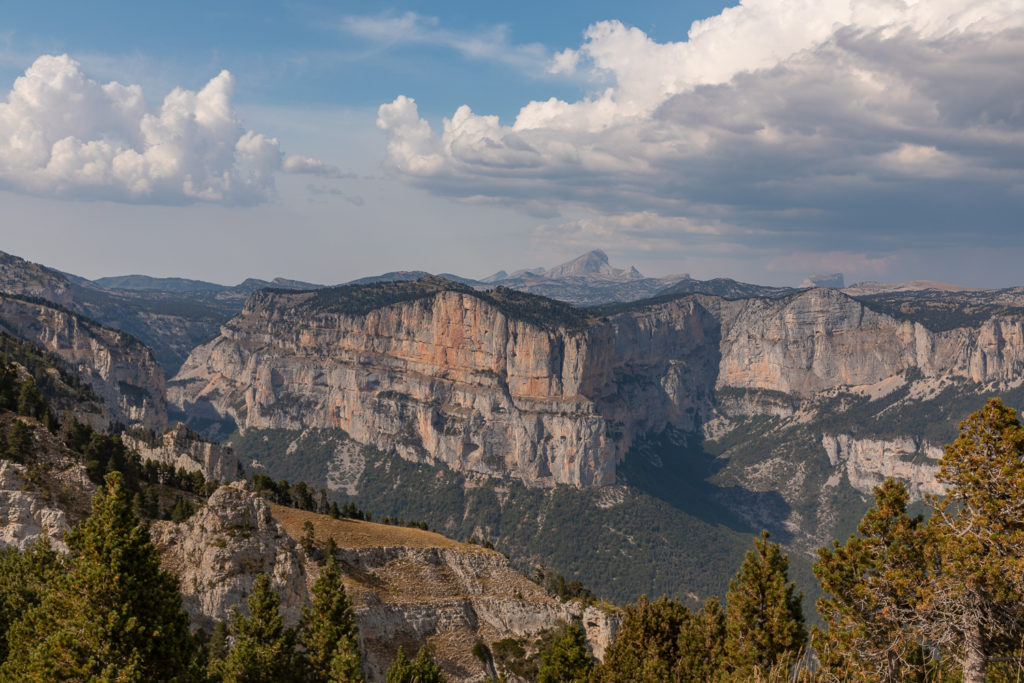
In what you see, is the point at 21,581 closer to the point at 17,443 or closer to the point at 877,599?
the point at 17,443

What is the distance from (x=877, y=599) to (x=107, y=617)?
3454 centimetres

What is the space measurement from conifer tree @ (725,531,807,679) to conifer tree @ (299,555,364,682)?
947 inches

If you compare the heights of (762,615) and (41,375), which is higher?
(762,615)

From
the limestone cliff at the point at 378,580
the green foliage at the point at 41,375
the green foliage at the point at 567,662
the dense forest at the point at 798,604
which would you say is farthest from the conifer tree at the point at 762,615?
the green foliage at the point at 41,375

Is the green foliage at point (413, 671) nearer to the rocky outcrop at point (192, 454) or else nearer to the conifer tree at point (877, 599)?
the conifer tree at point (877, 599)

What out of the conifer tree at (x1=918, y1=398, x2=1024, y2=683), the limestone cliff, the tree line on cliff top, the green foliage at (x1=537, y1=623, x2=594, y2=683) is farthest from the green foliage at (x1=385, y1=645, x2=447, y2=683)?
the conifer tree at (x1=918, y1=398, x2=1024, y2=683)

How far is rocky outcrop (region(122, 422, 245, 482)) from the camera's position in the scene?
11412 centimetres

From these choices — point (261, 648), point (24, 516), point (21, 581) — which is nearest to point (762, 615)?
point (261, 648)

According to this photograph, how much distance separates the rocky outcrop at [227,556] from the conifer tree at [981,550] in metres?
51.6

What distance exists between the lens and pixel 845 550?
33.8 metres

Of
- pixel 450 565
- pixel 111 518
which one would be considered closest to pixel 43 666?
pixel 111 518

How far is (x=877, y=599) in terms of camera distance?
30.8m

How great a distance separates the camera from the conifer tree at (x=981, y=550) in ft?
86.3

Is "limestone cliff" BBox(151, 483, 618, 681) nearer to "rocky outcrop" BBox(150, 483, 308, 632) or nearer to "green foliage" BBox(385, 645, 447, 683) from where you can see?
"rocky outcrop" BBox(150, 483, 308, 632)
